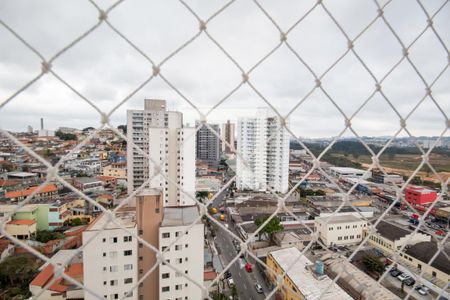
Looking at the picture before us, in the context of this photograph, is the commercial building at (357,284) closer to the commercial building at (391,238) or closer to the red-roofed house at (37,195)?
the commercial building at (391,238)

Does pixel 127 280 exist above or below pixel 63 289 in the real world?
above

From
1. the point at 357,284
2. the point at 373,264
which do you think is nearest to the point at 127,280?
the point at 357,284

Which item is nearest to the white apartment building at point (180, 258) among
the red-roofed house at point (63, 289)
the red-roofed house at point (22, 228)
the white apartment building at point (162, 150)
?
the white apartment building at point (162, 150)

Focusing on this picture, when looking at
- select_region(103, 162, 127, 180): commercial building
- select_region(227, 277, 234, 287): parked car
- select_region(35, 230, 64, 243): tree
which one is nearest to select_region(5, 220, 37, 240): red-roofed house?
select_region(35, 230, 64, 243): tree

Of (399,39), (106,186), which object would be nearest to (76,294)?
(399,39)

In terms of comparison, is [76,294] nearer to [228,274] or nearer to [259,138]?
[228,274]

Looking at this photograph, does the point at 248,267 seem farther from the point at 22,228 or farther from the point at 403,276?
the point at 22,228
